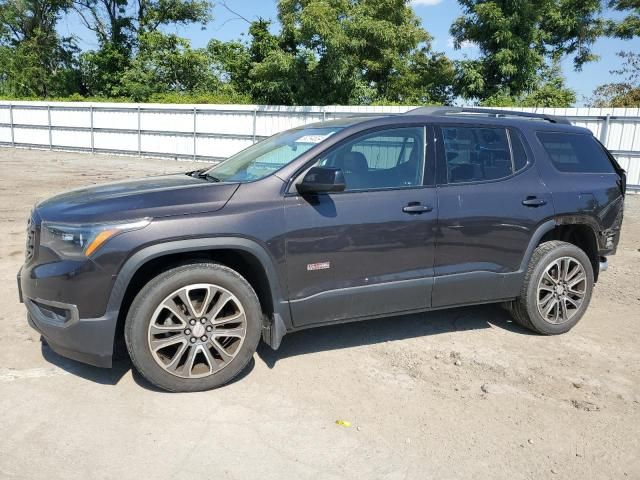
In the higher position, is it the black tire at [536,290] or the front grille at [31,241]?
the front grille at [31,241]

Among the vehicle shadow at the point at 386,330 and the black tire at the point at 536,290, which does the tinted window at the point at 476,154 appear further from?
the vehicle shadow at the point at 386,330

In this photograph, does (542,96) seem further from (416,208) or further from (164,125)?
(416,208)

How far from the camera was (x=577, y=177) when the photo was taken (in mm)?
4734

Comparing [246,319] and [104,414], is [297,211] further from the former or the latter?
[104,414]

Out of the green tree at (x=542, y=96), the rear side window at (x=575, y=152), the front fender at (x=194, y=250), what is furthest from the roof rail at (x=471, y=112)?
the green tree at (x=542, y=96)

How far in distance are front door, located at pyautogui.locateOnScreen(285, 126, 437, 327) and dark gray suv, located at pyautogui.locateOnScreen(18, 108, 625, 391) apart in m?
0.01

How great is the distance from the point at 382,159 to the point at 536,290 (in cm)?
170

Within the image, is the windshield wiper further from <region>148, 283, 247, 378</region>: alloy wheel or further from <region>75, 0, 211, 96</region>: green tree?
<region>75, 0, 211, 96</region>: green tree

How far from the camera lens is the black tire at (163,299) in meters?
3.33

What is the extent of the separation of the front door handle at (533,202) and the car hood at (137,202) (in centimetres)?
230

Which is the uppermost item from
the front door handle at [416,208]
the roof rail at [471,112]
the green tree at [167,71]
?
the green tree at [167,71]

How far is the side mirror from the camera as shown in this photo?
11.6 ft

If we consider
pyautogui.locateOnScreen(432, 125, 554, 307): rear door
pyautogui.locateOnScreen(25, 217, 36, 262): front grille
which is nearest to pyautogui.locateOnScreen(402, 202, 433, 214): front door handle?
pyautogui.locateOnScreen(432, 125, 554, 307): rear door

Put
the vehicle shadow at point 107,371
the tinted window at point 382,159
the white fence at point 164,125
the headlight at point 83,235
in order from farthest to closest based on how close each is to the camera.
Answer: the white fence at point 164,125 < the tinted window at point 382,159 < the vehicle shadow at point 107,371 < the headlight at point 83,235
